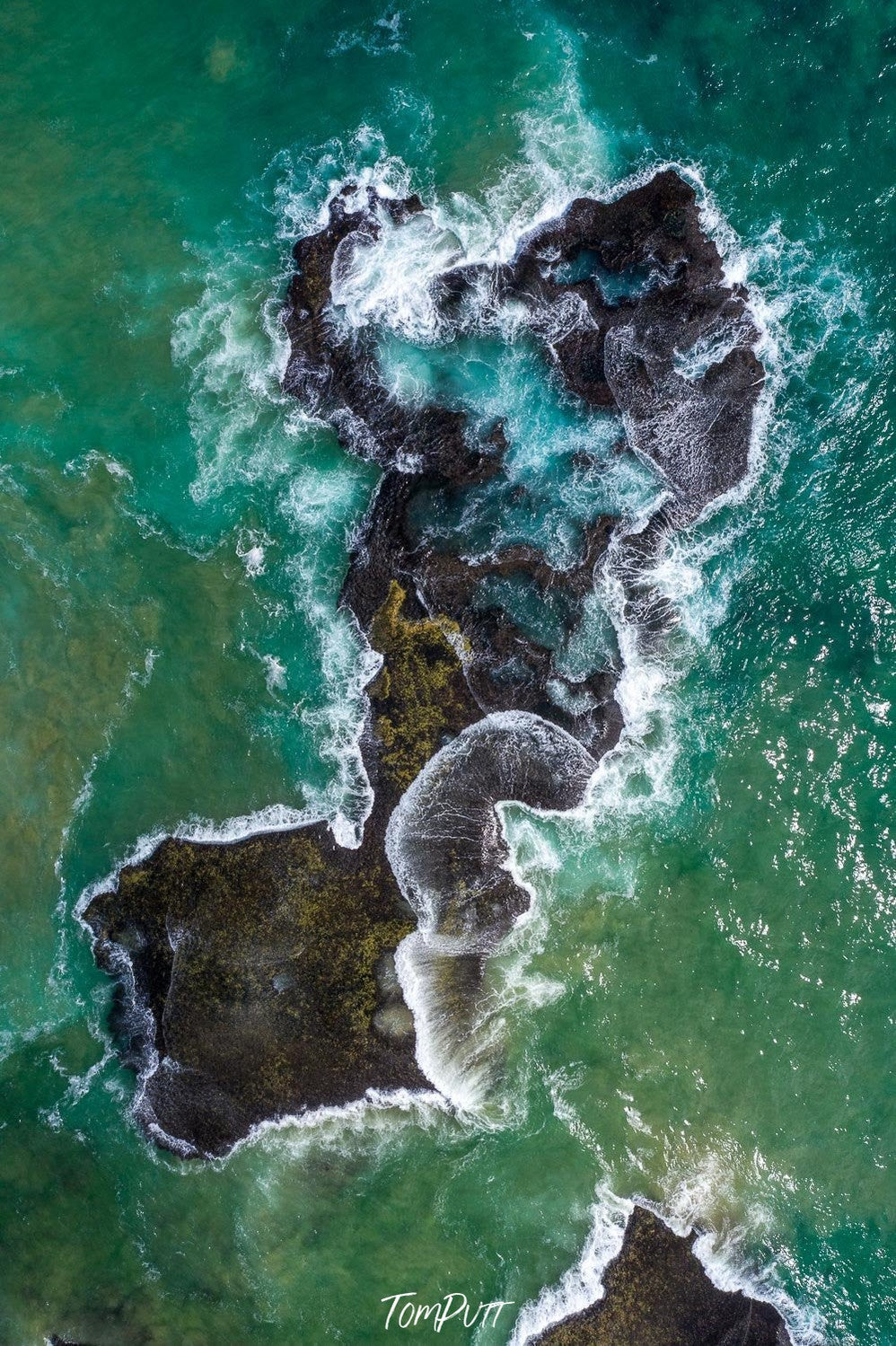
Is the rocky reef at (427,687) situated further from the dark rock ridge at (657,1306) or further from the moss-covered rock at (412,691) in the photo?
the dark rock ridge at (657,1306)

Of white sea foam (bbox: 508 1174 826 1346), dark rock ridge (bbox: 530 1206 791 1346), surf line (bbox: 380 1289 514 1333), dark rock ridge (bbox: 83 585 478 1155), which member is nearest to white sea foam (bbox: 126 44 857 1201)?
white sea foam (bbox: 508 1174 826 1346)

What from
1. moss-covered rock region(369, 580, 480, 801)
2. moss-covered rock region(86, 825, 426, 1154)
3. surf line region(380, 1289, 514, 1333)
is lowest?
surf line region(380, 1289, 514, 1333)

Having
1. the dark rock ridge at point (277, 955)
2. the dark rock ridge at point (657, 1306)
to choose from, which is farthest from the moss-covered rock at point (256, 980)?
the dark rock ridge at point (657, 1306)

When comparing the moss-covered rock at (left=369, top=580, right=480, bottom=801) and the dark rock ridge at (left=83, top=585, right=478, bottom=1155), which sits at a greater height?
the moss-covered rock at (left=369, top=580, right=480, bottom=801)

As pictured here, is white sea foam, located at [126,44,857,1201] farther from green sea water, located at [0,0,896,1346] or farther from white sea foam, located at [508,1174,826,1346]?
white sea foam, located at [508,1174,826,1346]

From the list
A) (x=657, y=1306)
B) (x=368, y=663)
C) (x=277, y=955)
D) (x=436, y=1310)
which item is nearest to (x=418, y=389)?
(x=368, y=663)

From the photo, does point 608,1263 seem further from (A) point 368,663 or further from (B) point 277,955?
(A) point 368,663

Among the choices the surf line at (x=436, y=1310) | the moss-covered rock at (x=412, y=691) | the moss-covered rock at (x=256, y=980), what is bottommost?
the surf line at (x=436, y=1310)
